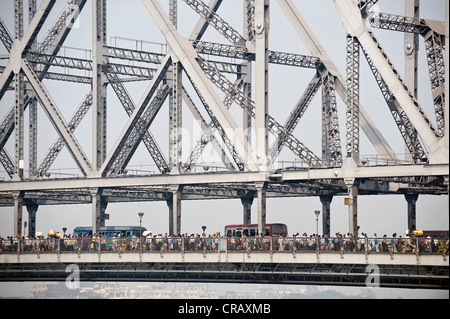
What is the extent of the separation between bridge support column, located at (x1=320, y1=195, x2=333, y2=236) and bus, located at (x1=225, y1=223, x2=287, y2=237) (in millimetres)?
5433

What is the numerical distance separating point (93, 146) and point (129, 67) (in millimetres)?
11030

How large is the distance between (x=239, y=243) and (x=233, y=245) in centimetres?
44

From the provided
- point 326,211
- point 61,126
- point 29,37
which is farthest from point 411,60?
point 29,37

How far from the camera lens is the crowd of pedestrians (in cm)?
6450

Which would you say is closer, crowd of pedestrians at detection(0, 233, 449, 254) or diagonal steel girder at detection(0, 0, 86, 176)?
crowd of pedestrians at detection(0, 233, 449, 254)

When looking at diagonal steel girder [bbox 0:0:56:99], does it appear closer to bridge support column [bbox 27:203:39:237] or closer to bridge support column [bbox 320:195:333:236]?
bridge support column [bbox 27:203:39:237]

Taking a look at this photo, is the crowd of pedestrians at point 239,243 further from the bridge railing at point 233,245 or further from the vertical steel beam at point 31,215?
the vertical steel beam at point 31,215

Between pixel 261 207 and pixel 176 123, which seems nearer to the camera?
pixel 261 207

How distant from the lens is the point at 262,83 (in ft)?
279

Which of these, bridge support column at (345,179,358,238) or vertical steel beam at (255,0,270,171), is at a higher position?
vertical steel beam at (255,0,270,171)

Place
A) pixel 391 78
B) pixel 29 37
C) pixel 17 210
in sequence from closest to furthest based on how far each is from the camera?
pixel 391 78 → pixel 17 210 → pixel 29 37

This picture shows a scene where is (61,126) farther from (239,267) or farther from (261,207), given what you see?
(239,267)
